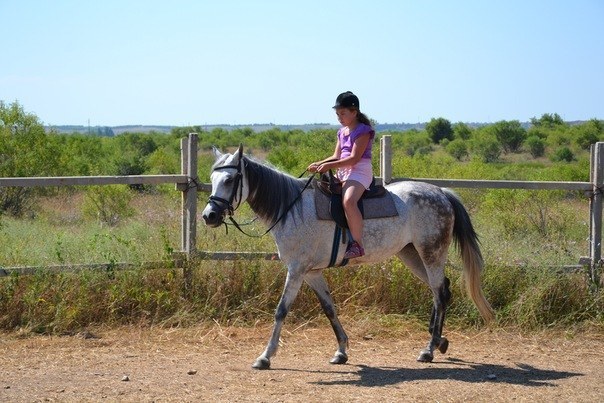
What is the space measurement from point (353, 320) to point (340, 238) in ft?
5.59

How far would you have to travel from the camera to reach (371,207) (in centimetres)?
760

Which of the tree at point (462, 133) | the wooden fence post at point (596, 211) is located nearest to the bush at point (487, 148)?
the tree at point (462, 133)

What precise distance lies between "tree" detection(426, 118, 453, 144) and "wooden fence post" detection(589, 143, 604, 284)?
44299mm

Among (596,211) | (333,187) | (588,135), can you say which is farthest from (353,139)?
(588,135)

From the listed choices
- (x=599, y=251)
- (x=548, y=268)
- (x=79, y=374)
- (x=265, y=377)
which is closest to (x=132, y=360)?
(x=79, y=374)

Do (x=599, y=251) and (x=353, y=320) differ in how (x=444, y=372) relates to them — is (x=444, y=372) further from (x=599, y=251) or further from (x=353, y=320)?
(x=599, y=251)

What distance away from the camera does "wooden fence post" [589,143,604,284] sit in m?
9.24

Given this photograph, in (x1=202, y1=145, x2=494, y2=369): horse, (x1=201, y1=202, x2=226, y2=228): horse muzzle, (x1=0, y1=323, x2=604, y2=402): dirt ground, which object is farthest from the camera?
(x1=202, y1=145, x2=494, y2=369): horse

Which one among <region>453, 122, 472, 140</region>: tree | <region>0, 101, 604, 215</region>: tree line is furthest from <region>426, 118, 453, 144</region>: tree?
<region>453, 122, 472, 140</region>: tree

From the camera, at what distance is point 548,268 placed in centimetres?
922

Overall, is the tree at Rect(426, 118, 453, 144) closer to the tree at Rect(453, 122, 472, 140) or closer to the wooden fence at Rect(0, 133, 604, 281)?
the tree at Rect(453, 122, 472, 140)

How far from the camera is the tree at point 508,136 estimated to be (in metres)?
45.1

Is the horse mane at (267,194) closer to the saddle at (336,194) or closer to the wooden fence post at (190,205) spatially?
the saddle at (336,194)

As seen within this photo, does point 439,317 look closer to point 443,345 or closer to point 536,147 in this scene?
point 443,345
